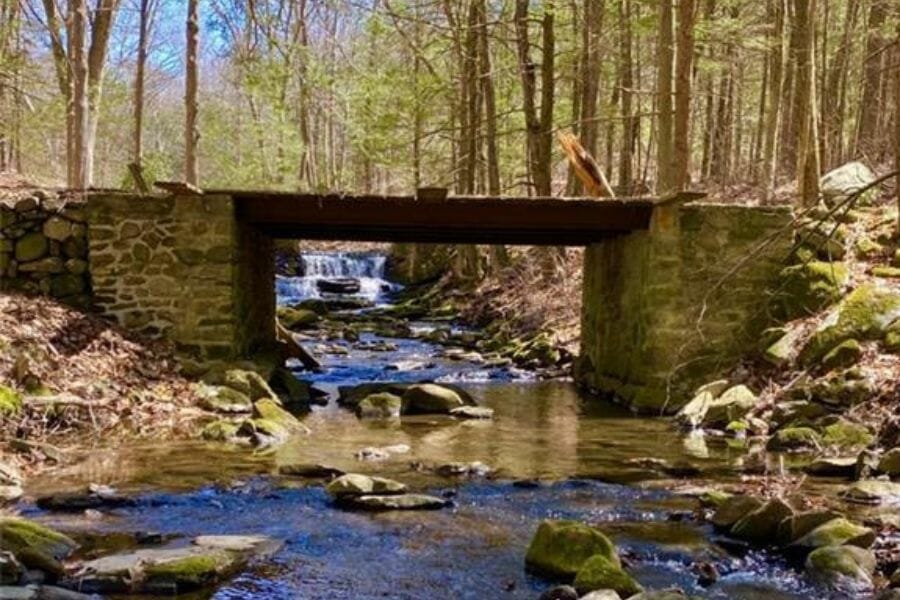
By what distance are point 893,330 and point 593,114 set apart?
10540 mm

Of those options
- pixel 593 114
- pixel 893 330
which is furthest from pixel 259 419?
pixel 593 114

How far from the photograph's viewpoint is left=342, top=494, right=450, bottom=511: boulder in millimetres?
6727

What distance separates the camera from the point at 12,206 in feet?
37.0

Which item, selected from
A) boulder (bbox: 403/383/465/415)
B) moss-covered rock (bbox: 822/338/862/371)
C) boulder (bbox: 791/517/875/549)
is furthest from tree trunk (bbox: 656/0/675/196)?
boulder (bbox: 791/517/875/549)

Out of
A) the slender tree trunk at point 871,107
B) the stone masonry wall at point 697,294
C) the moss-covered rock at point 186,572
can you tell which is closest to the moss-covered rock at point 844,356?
the stone masonry wall at point 697,294

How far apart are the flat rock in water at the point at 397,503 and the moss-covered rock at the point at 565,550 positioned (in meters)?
1.42

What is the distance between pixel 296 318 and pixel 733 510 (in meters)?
16.3

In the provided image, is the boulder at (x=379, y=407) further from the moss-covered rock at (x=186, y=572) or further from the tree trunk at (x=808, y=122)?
the tree trunk at (x=808, y=122)

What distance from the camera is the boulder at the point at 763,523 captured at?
5.92m

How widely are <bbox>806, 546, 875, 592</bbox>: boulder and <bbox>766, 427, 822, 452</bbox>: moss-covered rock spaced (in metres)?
3.60

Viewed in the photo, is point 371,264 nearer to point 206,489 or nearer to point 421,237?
point 421,237

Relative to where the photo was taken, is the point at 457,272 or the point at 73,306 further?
the point at 457,272

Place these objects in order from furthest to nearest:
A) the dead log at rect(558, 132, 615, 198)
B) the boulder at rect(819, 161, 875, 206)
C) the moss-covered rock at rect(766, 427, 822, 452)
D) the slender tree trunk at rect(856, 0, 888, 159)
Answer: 1. the slender tree trunk at rect(856, 0, 888, 159)
2. the dead log at rect(558, 132, 615, 198)
3. the boulder at rect(819, 161, 875, 206)
4. the moss-covered rock at rect(766, 427, 822, 452)

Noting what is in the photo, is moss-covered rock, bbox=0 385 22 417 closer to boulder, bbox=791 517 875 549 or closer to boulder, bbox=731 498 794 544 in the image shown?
boulder, bbox=731 498 794 544
